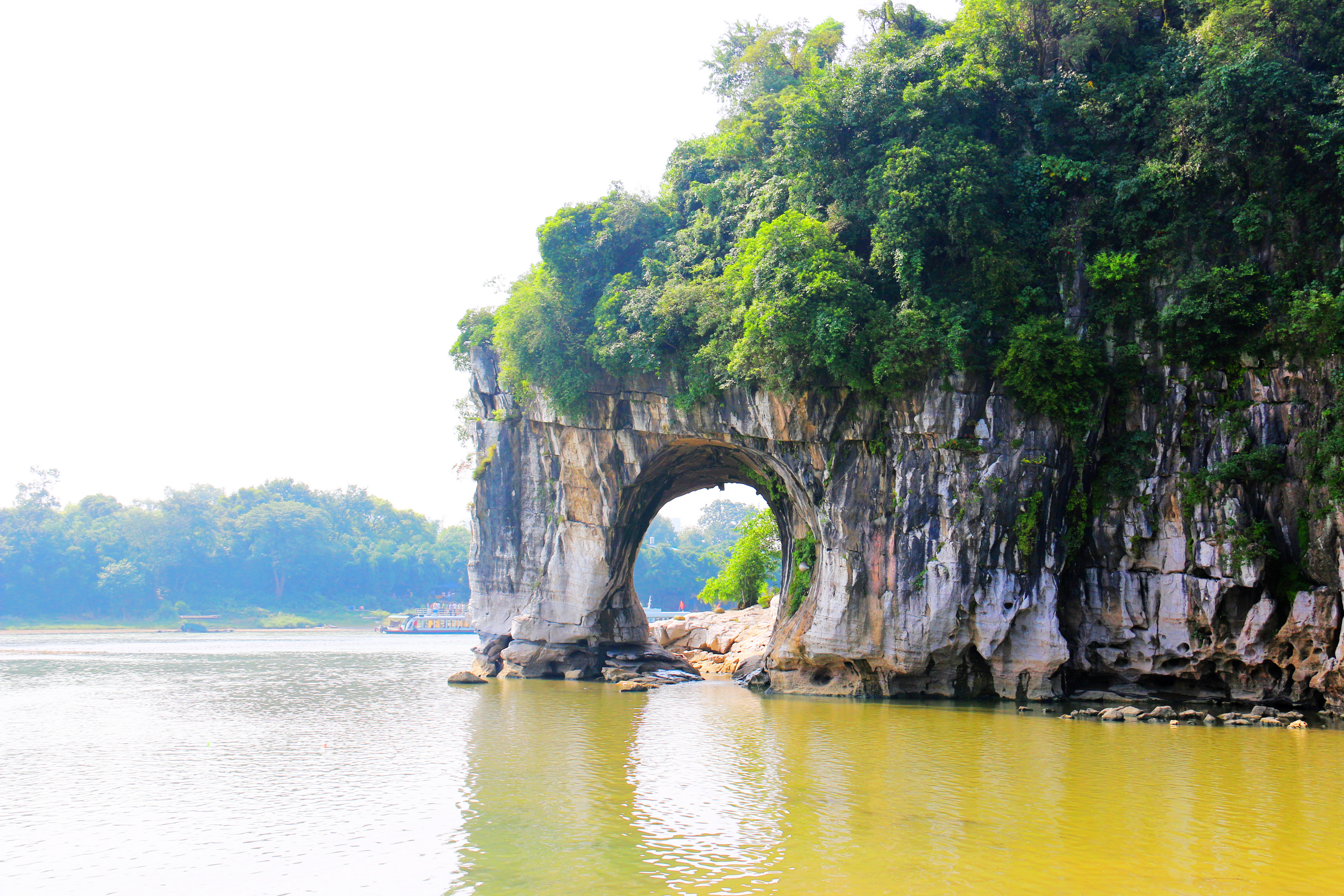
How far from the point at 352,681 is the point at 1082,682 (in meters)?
18.8

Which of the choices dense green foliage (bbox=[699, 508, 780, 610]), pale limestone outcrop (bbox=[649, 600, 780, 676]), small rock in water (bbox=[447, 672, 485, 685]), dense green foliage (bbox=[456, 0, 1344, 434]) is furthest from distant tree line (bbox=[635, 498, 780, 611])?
dense green foliage (bbox=[456, 0, 1344, 434])

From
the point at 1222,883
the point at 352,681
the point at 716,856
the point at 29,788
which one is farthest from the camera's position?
the point at 352,681

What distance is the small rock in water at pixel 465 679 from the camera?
23.6m

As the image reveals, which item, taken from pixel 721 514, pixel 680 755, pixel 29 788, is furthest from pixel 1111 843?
Answer: pixel 721 514

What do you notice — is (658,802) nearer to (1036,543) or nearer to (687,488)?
(1036,543)

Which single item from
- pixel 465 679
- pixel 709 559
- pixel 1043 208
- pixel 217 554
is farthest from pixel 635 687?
pixel 217 554

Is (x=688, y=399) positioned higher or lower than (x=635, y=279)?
lower

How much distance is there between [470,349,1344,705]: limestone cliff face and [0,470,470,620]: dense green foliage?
4900cm

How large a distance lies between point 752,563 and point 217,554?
45214mm

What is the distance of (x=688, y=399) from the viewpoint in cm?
2130

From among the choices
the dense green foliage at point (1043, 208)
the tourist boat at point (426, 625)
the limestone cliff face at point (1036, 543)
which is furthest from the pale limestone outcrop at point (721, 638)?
the tourist boat at point (426, 625)

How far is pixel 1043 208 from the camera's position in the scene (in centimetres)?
1827

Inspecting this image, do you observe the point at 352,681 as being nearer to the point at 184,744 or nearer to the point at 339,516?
the point at 184,744

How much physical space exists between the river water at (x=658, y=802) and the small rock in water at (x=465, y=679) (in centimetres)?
506
